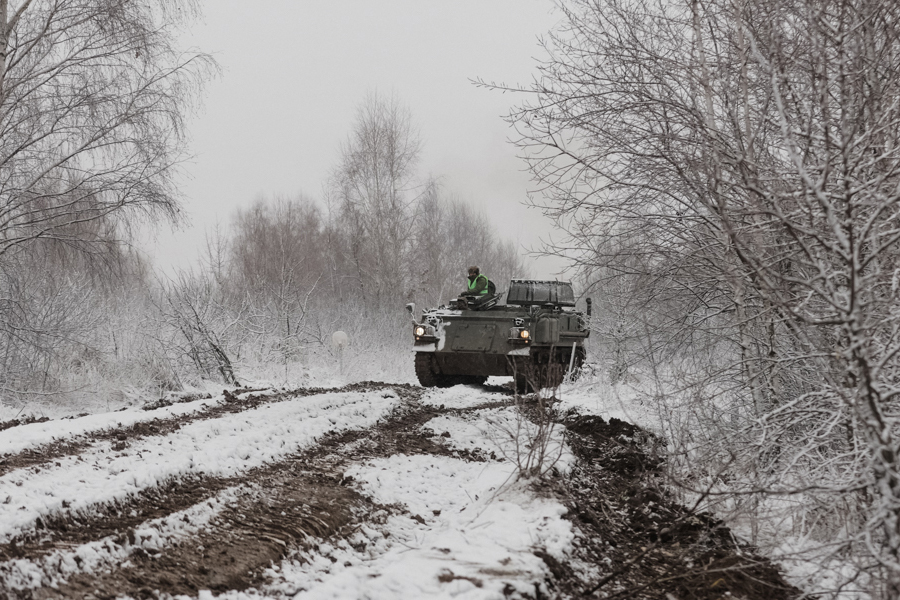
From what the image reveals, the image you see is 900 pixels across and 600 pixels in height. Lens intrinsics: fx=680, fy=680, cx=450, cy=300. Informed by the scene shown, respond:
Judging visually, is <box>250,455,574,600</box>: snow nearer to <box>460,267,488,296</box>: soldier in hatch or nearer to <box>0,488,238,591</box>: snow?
<box>0,488,238,591</box>: snow

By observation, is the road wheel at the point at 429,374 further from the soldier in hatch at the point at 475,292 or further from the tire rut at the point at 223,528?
the tire rut at the point at 223,528

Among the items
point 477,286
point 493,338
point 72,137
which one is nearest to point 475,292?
point 477,286

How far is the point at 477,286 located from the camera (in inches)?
509

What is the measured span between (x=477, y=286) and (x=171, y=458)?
332 inches

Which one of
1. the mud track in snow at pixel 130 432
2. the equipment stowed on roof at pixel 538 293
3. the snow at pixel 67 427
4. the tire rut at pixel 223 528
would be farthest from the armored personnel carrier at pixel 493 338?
the tire rut at pixel 223 528

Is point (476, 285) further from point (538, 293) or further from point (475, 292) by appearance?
point (538, 293)

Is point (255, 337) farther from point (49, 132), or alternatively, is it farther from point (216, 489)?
point (216, 489)

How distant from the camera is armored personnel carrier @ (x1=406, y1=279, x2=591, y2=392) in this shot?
11.7 m

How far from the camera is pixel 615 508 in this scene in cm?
464

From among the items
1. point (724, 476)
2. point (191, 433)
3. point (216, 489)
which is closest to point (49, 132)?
point (191, 433)

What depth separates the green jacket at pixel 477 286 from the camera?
12766mm

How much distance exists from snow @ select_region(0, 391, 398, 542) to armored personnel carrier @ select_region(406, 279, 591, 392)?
404 centimetres

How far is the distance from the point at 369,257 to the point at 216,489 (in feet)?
81.6

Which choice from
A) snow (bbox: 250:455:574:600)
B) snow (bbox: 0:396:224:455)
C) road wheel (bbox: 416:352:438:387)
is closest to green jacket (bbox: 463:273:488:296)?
road wheel (bbox: 416:352:438:387)
